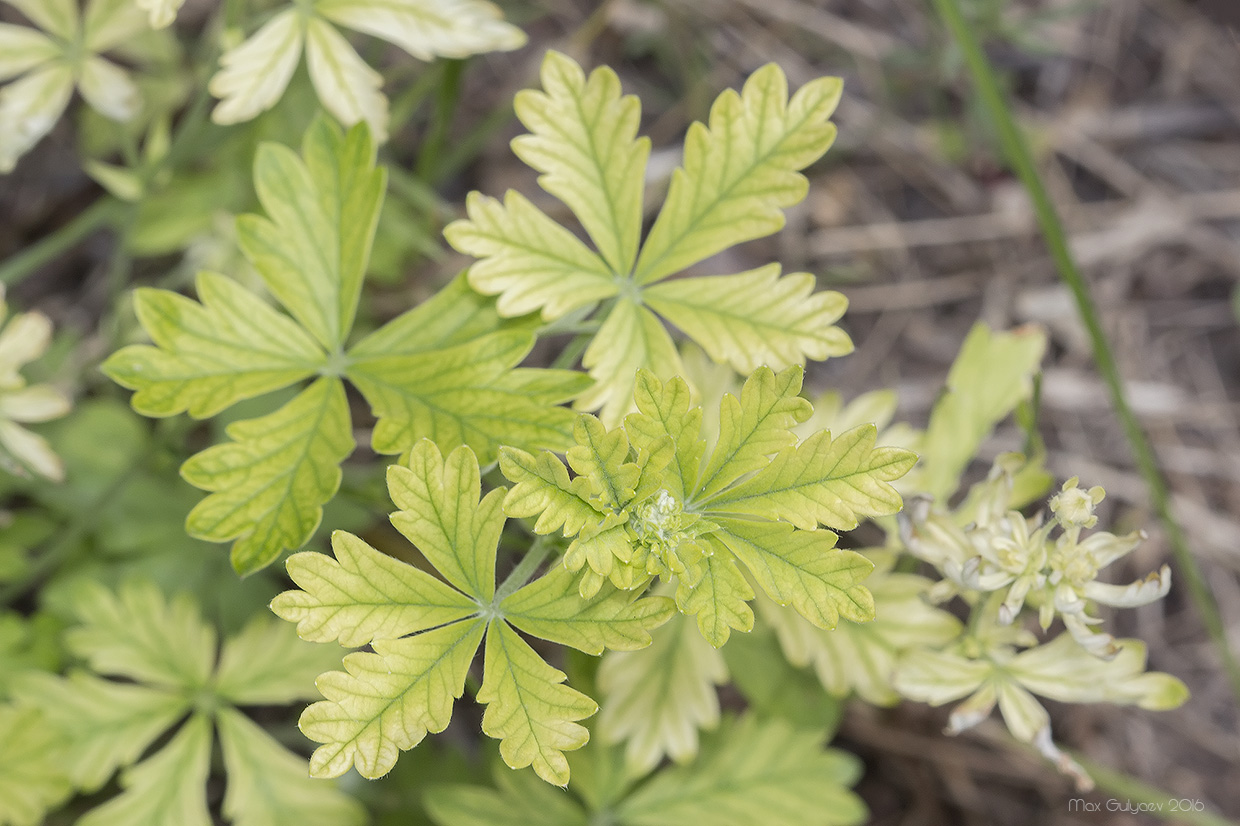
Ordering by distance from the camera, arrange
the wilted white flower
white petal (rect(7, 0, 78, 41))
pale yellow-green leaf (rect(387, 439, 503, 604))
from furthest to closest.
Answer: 1. white petal (rect(7, 0, 78, 41))
2. the wilted white flower
3. pale yellow-green leaf (rect(387, 439, 503, 604))

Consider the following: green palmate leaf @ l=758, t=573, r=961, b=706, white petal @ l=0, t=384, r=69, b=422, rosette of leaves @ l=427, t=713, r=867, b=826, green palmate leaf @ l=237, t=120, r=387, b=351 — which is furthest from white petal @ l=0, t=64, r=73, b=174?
green palmate leaf @ l=758, t=573, r=961, b=706

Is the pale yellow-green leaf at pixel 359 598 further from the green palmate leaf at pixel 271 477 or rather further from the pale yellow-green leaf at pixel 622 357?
the pale yellow-green leaf at pixel 622 357

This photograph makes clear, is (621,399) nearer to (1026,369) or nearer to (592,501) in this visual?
(592,501)

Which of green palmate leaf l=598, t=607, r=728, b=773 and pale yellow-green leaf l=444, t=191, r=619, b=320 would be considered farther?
green palmate leaf l=598, t=607, r=728, b=773

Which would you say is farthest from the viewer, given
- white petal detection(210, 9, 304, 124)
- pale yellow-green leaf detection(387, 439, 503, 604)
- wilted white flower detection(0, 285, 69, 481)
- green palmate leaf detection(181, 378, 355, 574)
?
wilted white flower detection(0, 285, 69, 481)

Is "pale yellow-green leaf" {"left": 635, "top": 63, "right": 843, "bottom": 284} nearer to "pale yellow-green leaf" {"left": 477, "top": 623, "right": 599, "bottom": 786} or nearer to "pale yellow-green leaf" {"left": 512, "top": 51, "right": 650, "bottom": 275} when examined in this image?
"pale yellow-green leaf" {"left": 512, "top": 51, "right": 650, "bottom": 275}

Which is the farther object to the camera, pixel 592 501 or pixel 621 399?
pixel 621 399

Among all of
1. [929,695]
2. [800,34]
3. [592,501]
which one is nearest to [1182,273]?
[800,34]
